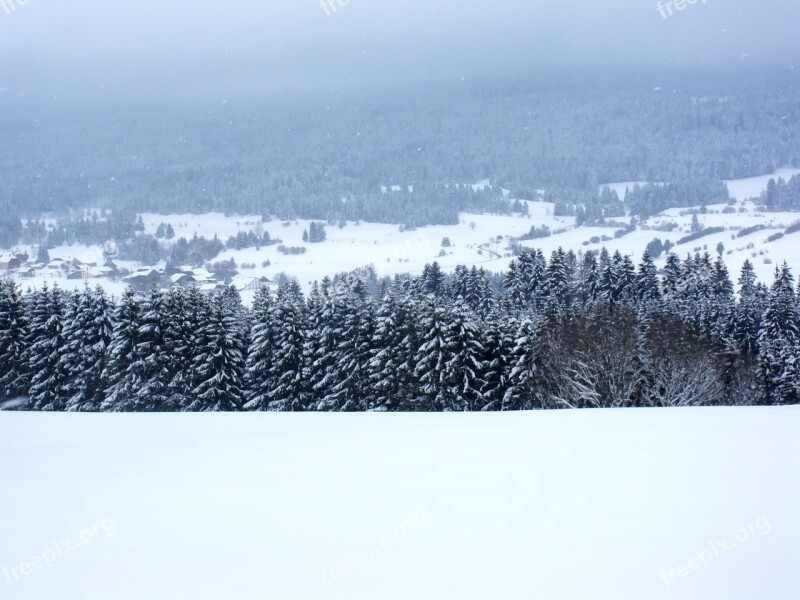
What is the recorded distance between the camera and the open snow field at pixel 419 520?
3830mm

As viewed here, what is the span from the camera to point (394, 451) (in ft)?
23.9

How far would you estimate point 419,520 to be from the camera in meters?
4.73

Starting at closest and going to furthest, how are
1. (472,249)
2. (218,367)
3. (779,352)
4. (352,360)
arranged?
(352,360) < (218,367) < (779,352) < (472,249)

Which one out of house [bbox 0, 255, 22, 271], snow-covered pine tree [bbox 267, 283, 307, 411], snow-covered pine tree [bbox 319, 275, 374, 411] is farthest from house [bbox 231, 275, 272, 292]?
snow-covered pine tree [bbox 319, 275, 374, 411]

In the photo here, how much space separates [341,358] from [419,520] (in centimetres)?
3255

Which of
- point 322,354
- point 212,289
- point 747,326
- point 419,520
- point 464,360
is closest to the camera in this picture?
point 419,520

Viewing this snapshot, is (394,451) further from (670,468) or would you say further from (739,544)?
(739,544)

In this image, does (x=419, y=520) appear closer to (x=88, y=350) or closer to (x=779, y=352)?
(x=88, y=350)

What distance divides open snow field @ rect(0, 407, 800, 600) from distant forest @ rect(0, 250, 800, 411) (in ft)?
86.0

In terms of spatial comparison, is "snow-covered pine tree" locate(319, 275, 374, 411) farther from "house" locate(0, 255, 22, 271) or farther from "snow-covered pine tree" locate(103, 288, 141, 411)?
"house" locate(0, 255, 22, 271)

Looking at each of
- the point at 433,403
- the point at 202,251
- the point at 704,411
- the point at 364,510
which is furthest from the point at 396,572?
the point at 202,251

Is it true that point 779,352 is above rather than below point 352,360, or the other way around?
below

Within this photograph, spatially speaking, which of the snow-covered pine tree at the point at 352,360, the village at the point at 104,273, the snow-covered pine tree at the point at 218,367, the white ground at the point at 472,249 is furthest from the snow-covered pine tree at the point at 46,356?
the village at the point at 104,273

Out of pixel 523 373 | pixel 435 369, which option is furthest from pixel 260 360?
pixel 523 373
